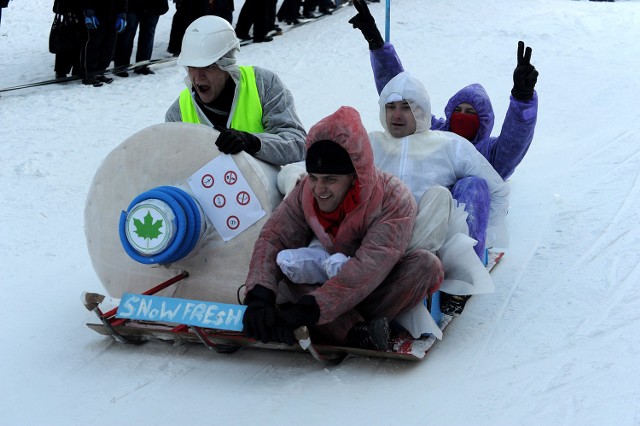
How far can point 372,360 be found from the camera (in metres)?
4.13

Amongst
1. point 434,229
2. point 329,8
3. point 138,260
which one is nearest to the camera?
point 434,229

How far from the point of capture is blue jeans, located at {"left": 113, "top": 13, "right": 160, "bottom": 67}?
10.2 m

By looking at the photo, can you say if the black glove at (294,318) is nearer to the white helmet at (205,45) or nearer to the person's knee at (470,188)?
the person's knee at (470,188)

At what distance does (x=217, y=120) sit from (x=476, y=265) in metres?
1.62

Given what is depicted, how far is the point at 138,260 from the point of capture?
437cm

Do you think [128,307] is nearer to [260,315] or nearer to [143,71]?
[260,315]

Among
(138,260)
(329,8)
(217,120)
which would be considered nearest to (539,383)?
(138,260)

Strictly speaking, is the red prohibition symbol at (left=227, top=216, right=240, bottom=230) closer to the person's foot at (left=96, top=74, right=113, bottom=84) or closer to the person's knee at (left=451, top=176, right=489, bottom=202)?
the person's knee at (left=451, top=176, right=489, bottom=202)

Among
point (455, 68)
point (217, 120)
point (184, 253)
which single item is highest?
point (217, 120)

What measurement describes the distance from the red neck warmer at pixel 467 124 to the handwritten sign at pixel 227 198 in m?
1.77

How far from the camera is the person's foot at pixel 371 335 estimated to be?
3936 mm

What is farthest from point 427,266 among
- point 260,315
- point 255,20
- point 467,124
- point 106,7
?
point 255,20

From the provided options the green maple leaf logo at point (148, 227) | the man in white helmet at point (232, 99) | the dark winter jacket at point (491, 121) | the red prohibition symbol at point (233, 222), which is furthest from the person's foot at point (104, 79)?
the green maple leaf logo at point (148, 227)

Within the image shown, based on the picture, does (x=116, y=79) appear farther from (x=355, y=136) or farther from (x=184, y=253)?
(x=355, y=136)
